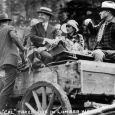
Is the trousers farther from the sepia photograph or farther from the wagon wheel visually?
the wagon wheel

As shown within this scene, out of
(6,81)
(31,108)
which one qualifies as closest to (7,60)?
(6,81)

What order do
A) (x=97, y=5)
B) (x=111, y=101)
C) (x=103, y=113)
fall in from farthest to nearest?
1. (x=97, y=5)
2. (x=111, y=101)
3. (x=103, y=113)

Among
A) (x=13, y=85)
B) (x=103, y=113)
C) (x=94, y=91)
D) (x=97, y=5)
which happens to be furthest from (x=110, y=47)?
(x=97, y=5)

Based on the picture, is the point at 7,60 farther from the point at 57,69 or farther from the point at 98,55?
the point at 98,55

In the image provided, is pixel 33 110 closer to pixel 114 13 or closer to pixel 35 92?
pixel 35 92

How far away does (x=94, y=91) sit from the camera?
7723 mm

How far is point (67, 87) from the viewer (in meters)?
7.84

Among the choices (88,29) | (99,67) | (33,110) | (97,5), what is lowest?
(33,110)

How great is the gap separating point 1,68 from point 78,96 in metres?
1.70

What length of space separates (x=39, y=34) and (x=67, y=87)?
60.4 inches

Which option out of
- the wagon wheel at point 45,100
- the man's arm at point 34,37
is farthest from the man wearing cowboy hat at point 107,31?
the wagon wheel at point 45,100

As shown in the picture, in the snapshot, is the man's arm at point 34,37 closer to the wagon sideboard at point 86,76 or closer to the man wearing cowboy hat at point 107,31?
the wagon sideboard at point 86,76

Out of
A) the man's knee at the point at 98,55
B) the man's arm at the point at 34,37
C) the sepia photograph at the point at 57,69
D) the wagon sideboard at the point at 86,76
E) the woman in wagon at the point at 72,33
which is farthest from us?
the woman in wagon at the point at 72,33

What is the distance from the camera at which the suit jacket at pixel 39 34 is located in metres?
8.83
